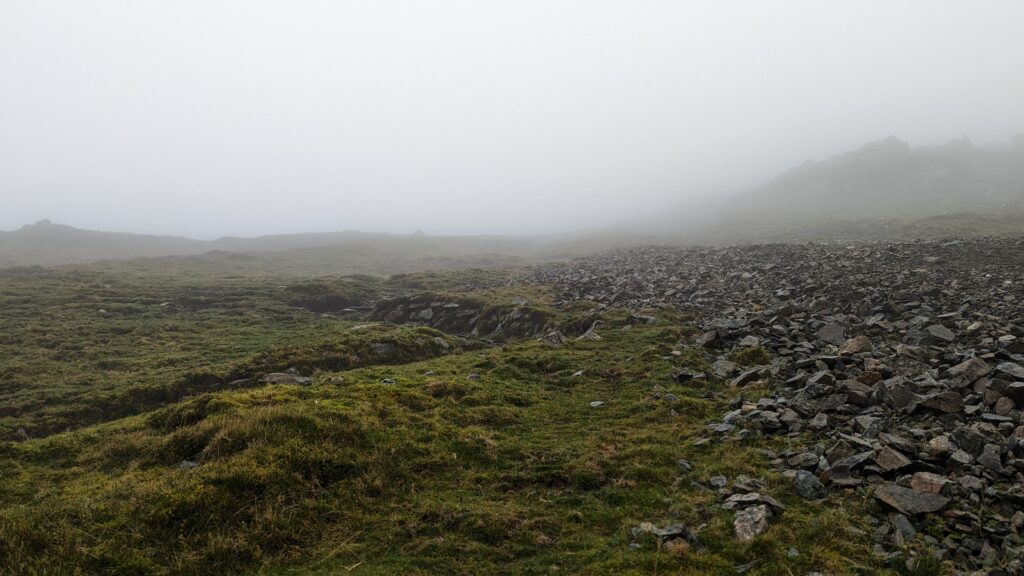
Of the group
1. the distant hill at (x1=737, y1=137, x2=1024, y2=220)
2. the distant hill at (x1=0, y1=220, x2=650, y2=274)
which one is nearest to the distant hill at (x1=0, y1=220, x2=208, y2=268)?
the distant hill at (x1=0, y1=220, x2=650, y2=274)

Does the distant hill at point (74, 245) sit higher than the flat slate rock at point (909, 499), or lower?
higher

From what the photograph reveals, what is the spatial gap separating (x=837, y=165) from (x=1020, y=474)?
177 metres

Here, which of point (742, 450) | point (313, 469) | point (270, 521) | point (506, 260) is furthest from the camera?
point (506, 260)

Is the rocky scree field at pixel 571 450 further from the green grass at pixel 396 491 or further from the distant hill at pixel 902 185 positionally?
the distant hill at pixel 902 185

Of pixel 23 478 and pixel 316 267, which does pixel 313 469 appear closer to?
pixel 23 478

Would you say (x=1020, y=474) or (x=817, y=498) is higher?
(x=1020, y=474)

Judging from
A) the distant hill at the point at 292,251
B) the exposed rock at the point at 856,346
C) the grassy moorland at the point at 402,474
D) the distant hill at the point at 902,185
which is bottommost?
the grassy moorland at the point at 402,474

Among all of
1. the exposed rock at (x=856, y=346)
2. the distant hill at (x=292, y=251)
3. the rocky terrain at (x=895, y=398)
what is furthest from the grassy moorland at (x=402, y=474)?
the distant hill at (x=292, y=251)

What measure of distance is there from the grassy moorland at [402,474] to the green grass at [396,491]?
0.04m

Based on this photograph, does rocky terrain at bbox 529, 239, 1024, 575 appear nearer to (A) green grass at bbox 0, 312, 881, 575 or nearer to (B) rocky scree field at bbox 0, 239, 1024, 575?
(B) rocky scree field at bbox 0, 239, 1024, 575

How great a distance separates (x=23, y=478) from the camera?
11.4m

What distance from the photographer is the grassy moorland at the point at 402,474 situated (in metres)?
7.80

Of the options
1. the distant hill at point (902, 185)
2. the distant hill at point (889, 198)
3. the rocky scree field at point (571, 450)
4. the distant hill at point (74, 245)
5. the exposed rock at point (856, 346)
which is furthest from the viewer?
the distant hill at point (74, 245)

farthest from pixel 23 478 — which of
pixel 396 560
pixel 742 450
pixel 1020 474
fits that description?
pixel 1020 474
